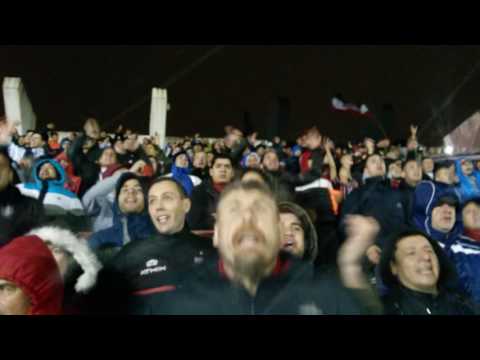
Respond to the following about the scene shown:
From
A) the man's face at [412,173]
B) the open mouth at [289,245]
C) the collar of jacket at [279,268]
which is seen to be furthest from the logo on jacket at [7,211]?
the man's face at [412,173]

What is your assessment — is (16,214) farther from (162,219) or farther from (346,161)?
(346,161)

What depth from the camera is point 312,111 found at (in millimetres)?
4355

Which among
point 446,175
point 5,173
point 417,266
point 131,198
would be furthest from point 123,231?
point 446,175

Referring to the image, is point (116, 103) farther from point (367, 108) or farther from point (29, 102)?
point (367, 108)

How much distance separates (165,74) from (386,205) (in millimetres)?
2066

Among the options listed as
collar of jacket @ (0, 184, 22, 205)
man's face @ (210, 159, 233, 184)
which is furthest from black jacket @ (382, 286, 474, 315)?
collar of jacket @ (0, 184, 22, 205)

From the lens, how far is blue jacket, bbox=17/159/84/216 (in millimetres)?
4008

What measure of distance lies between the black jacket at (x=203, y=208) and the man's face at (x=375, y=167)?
1.25 m

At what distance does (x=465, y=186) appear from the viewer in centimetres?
434

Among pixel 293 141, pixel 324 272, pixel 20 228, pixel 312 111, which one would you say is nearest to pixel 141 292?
pixel 20 228

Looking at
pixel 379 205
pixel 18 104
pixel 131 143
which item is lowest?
pixel 379 205

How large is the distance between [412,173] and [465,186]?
0.44 meters

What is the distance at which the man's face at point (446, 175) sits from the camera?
4348mm

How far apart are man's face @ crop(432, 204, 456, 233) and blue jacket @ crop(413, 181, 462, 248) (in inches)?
1.2
